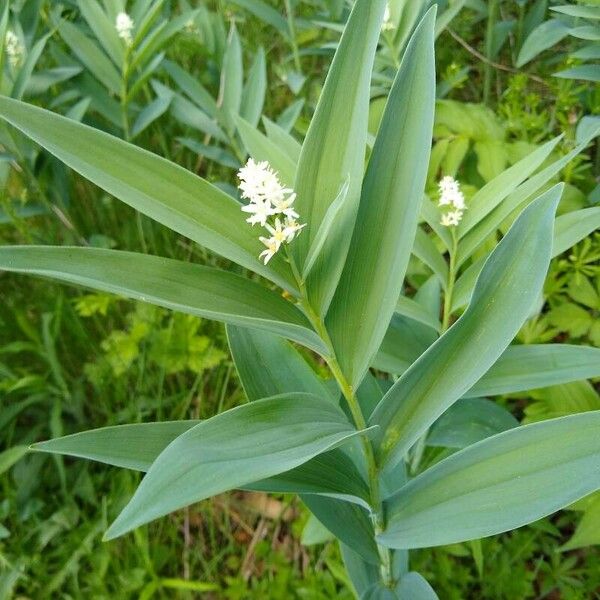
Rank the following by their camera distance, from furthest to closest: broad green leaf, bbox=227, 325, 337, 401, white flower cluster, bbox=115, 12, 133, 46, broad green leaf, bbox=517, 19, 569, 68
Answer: white flower cluster, bbox=115, 12, 133, 46 < broad green leaf, bbox=517, 19, 569, 68 < broad green leaf, bbox=227, 325, 337, 401

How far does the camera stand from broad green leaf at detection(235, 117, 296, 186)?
0.94 metres

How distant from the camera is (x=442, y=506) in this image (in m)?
0.78

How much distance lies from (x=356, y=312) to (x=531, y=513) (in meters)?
0.27

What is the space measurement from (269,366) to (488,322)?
12.4 inches

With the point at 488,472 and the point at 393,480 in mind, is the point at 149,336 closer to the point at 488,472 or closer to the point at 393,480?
the point at 393,480

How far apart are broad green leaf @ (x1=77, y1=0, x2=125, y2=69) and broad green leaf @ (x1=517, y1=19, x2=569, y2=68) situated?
956mm

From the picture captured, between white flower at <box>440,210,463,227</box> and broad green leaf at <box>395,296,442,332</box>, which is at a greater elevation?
white flower at <box>440,210,463,227</box>

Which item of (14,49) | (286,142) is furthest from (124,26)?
(286,142)

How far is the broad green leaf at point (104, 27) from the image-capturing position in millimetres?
1715

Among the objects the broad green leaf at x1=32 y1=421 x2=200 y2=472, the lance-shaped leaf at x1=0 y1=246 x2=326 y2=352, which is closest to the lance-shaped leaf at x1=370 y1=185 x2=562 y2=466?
the lance-shaped leaf at x1=0 y1=246 x2=326 y2=352

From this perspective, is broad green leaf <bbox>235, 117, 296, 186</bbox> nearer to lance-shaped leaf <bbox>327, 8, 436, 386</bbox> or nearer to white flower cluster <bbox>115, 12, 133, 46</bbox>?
lance-shaped leaf <bbox>327, 8, 436, 386</bbox>

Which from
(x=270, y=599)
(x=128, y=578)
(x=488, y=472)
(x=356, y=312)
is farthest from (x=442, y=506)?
(x=128, y=578)

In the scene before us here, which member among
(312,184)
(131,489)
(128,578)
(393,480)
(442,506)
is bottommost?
(128,578)

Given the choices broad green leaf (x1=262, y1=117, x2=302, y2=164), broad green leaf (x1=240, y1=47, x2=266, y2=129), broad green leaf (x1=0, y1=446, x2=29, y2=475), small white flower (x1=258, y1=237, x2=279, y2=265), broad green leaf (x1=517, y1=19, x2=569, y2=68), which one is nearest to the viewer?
small white flower (x1=258, y1=237, x2=279, y2=265)
